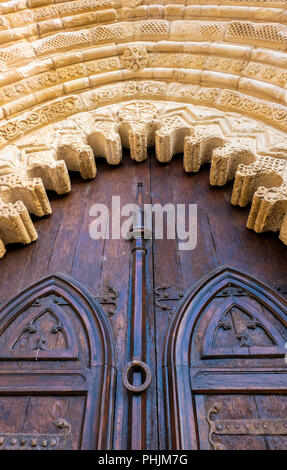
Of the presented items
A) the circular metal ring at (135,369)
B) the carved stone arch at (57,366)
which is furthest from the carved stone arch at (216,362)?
the carved stone arch at (57,366)

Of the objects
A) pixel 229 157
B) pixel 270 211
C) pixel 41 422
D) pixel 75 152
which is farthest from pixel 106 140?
pixel 41 422

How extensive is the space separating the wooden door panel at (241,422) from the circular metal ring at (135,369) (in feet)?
0.81

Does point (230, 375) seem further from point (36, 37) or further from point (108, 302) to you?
point (36, 37)

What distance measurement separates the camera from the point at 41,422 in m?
1.25

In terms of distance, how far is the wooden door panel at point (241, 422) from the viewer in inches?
45.5

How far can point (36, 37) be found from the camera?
9.55 ft

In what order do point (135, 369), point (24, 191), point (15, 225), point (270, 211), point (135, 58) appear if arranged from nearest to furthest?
1. point (135, 369)
2. point (270, 211)
3. point (15, 225)
4. point (24, 191)
5. point (135, 58)

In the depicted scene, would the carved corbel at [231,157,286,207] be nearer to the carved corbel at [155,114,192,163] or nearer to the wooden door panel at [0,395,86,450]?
the carved corbel at [155,114,192,163]

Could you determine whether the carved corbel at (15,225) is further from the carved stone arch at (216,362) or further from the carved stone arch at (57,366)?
the carved stone arch at (216,362)

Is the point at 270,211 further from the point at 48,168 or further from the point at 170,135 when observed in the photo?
the point at 48,168

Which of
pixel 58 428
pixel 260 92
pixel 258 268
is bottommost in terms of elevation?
pixel 58 428

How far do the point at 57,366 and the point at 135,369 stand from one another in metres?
0.40

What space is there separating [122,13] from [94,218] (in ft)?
8.17
